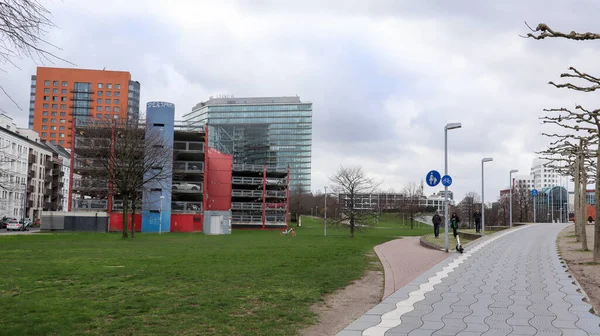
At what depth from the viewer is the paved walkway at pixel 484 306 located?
7.35 m

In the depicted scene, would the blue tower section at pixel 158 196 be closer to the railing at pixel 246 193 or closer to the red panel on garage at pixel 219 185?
the red panel on garage at pixel 219 185

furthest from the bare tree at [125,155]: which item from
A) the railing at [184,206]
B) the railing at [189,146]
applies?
the railing at [189,146]

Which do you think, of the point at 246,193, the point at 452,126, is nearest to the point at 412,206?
the point at 246,193

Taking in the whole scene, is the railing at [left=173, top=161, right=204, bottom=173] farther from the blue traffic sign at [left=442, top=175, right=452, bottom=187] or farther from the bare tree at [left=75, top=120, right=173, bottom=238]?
the blue traffic sign at [left=442, top=175, right=452, bottom=187]

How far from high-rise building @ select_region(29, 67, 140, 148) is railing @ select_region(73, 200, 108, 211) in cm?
7069

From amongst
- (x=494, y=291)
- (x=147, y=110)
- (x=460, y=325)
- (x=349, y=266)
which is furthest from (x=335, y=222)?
(x=460, y=325)

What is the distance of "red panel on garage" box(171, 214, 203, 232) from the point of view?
212 feet

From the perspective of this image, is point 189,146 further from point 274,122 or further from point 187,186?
point 274,122

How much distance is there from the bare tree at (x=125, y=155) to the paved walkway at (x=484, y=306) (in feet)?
98.5

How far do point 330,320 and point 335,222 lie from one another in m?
41.1

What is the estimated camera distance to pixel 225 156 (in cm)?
8194

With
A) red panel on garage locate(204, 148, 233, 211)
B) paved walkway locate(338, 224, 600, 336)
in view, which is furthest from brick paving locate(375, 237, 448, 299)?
red panel on garage locate(204, 148, 233, 211)

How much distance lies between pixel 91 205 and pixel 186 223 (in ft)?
39.7

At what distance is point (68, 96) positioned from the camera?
131 m
